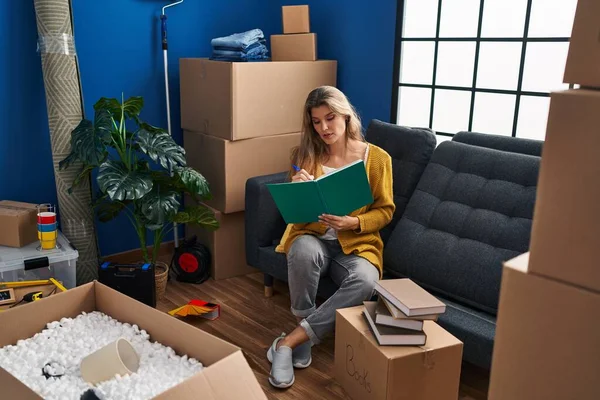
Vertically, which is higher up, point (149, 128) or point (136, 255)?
point (149, 128)

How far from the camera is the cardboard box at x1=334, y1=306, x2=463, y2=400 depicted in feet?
5.90

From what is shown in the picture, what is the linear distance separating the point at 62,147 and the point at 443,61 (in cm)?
193

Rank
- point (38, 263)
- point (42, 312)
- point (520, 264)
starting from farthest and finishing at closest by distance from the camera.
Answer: point (38, 263) < point (42, 312) < point (520, 264)

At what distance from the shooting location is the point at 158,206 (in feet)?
8.75

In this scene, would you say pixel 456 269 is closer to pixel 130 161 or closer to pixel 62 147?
pixel 130 161

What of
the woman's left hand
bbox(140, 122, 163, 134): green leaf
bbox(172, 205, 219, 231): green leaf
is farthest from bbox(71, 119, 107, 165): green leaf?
the woman's left hand

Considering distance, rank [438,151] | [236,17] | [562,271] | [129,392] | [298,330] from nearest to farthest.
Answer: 1. [562,271]
2. [129,392]
3. [298,330]
4. [438,151]
5. [236,17]

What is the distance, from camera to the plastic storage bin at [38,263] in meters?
2.44

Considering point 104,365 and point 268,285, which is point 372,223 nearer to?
point 268,285

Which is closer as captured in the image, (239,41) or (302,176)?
(302,176)

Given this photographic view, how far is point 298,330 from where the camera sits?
2.23 m

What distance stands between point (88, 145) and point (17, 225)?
0.46 metres

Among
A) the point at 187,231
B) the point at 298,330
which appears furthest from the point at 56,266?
the point at 298,330

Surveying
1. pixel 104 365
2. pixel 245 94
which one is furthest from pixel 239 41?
pixel 104 365
